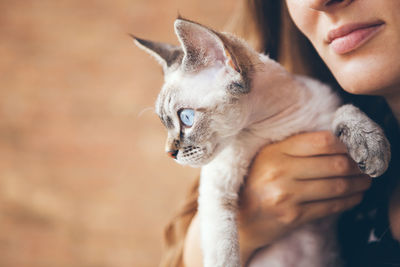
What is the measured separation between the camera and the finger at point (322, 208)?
2.81 feet

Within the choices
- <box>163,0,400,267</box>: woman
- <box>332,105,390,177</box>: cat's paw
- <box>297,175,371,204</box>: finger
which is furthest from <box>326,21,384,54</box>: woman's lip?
<box>297,175,371,204</box>: finger

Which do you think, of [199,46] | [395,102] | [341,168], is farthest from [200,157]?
[395,102]

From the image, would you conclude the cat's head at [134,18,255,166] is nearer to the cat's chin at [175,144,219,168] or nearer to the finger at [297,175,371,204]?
the cat's chin at [175,144,219,168]

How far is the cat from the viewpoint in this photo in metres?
0.73

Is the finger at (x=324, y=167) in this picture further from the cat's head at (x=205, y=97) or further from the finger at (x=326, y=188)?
the cat's head at (x=205, y=97)

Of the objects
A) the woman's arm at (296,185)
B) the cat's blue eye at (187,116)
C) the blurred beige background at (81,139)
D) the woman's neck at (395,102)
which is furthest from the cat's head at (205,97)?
the blurred beige background at (81,139)

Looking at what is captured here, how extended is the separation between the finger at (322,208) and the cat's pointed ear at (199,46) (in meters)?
0.38

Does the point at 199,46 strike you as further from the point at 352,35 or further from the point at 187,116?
the point at 352,35

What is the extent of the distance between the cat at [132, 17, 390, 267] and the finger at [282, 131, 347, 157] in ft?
0.09

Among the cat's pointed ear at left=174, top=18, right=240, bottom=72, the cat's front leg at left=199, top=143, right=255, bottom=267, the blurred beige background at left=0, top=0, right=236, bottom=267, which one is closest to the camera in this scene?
the cat's pointed ear at left=174, top=18, right=240, bottom=72

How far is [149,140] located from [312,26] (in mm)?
1600

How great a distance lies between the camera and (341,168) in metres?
0.84

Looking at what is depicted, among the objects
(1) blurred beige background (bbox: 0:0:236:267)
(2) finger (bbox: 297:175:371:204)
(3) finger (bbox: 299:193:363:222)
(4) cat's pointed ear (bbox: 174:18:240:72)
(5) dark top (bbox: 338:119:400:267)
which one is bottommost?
(1) blurred beige background (bbox: 0:0:236:267)

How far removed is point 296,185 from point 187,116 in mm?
315
